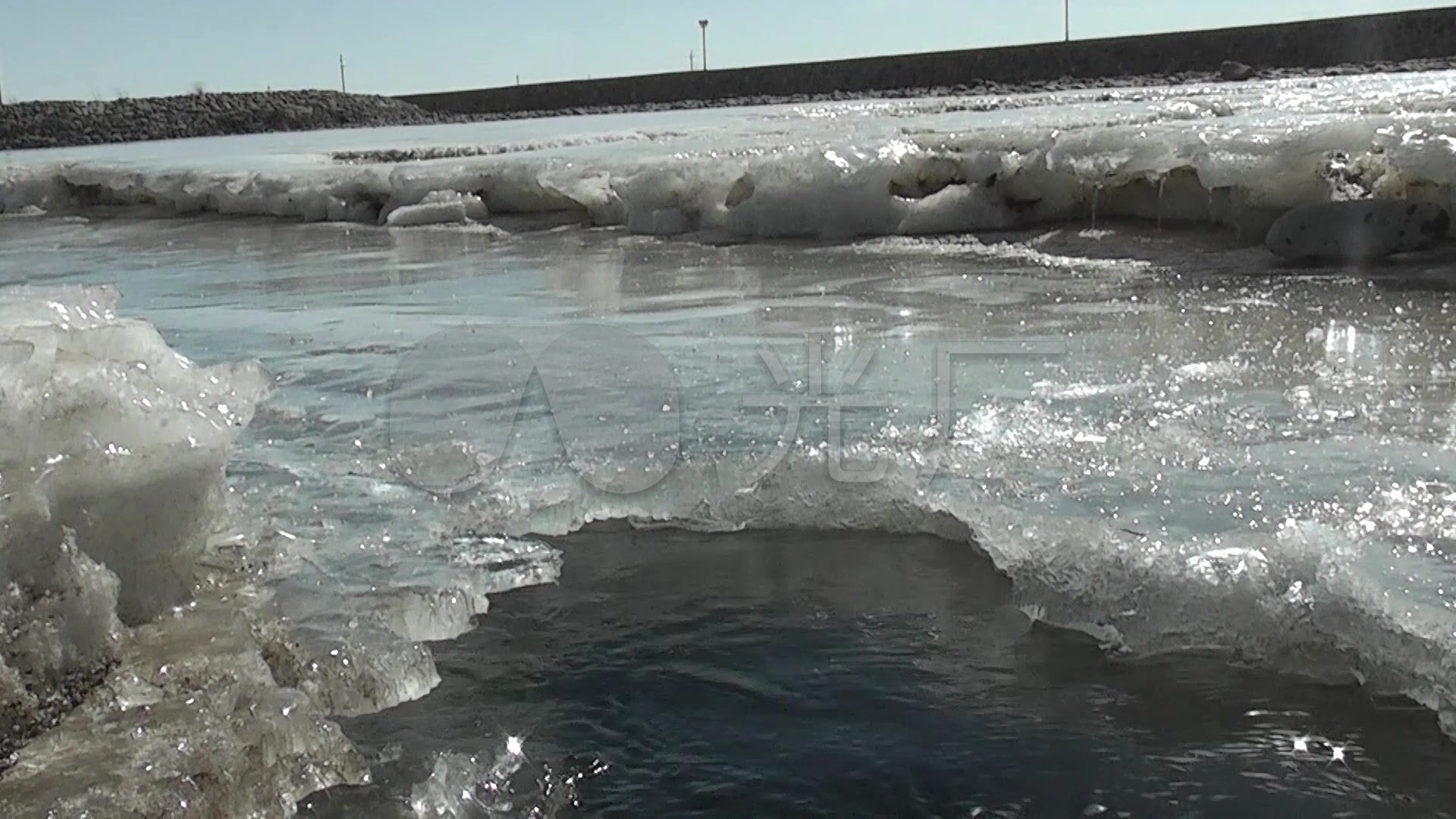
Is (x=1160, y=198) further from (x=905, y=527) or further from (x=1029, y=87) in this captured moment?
(x=1029, y=87)

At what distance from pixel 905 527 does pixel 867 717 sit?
0.70 metres

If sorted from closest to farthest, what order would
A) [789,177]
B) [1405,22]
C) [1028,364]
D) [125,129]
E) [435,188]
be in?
1. [1028,364]
2. [789,177]
3. [435,188]
4. [1405,22]
5. [125,129]

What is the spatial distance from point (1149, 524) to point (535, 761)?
1.12 meters

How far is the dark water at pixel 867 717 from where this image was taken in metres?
1.56

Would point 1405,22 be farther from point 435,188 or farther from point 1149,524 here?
point 1149,524

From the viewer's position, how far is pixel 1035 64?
32062mm

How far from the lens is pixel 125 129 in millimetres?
31203

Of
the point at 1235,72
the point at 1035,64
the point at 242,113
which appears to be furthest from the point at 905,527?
the point at 242,113

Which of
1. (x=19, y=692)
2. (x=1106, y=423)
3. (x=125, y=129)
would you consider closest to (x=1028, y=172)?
(x=1106, y=423)

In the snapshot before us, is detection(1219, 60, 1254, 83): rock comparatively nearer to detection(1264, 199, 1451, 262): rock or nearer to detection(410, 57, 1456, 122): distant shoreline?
detection(410, 57, 1456, 122): distant shoreline

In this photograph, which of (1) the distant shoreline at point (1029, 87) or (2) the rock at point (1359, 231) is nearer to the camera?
(2) the rock at point (1359, 231)

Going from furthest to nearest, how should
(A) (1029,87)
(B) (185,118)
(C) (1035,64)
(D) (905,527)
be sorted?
(B) (185,118) < (C) (1035,64) < (A) (1029,87) < (D) (905,527)

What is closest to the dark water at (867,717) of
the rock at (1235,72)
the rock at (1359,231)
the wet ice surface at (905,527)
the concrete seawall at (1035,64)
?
the wet ice surface at (905,527)

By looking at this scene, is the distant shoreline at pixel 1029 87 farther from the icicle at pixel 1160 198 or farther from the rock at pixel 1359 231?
the rock at pixel 1359 231
